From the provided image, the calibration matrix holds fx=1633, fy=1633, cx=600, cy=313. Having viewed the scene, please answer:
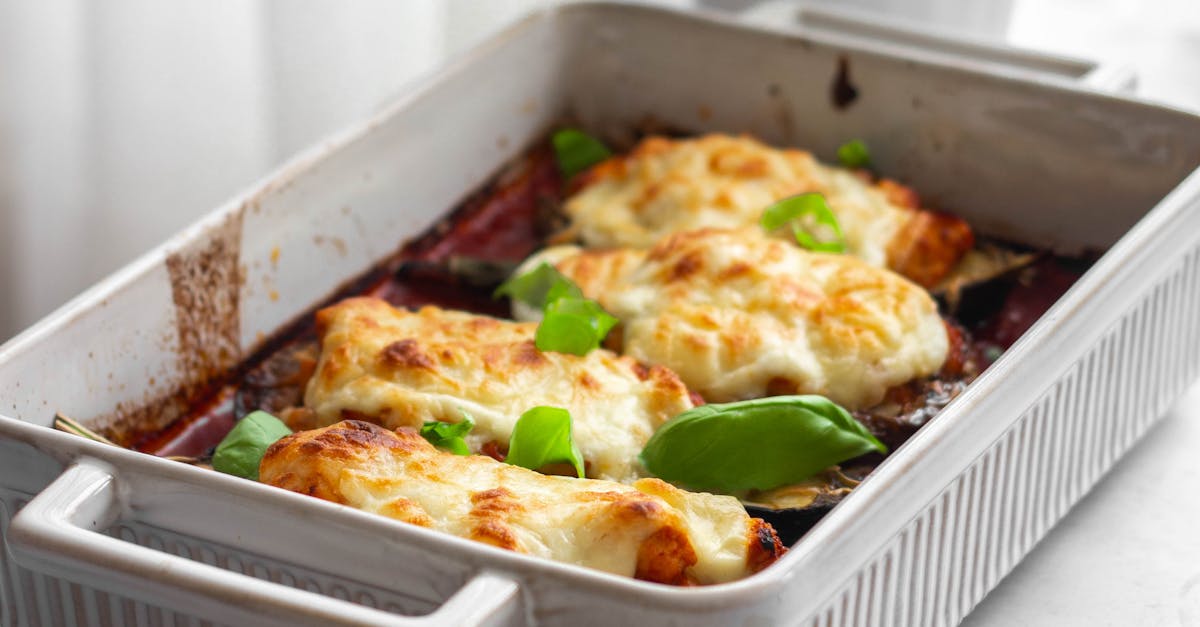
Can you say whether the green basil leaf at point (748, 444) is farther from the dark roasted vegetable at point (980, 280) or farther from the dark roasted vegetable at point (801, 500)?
the dark roasted vegetable at point (980, 280)

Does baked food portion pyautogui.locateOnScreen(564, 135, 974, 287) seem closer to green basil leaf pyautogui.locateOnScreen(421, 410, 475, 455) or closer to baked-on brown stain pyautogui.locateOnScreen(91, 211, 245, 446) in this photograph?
baked-on brown stain pyautogui.locateOnScreen(91, 211, 245, 446)

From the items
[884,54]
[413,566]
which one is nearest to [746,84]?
[884,54]

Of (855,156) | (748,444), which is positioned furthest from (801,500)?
(855,156)

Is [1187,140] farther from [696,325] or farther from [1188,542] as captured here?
[696,325]

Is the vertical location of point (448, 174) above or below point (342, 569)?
below

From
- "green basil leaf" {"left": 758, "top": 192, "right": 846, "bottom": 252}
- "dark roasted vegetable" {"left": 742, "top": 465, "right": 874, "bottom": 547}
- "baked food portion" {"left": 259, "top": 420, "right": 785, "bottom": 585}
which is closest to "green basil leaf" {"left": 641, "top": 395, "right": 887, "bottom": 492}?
"dark roasted vegetable" {"left": 742, "top": 465, "right": 874, "bottom": 547}
